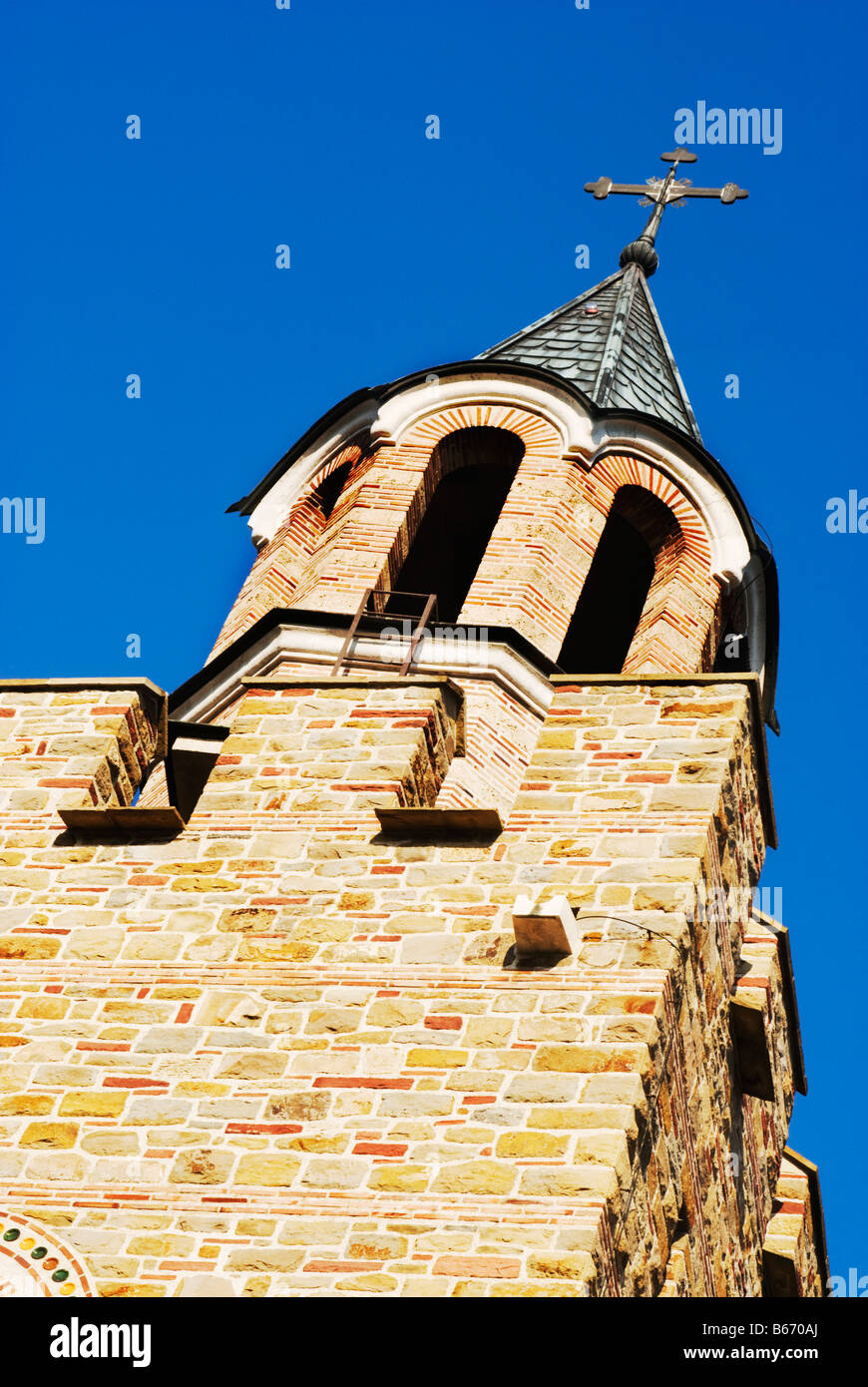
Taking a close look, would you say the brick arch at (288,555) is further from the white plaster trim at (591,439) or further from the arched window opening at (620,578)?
the arched window opening at (620,578)

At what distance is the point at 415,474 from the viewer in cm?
1600

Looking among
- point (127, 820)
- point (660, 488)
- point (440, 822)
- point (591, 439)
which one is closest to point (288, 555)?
point (591, 439)

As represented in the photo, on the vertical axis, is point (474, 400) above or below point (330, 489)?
above

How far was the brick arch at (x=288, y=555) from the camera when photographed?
15.7 meters

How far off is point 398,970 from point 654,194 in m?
13.4

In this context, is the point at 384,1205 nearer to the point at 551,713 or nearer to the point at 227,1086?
the point at 227,1086

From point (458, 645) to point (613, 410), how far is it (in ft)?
10.9

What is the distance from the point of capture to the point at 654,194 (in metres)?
22.0

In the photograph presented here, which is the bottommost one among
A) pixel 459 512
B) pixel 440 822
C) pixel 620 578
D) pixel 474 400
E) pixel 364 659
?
pixel 440 822

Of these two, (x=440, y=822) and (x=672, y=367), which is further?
(x=672, y=367)

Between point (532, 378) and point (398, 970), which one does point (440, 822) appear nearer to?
point (398, 970)

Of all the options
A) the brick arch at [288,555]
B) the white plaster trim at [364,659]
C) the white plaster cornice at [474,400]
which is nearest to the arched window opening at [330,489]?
the brick arch at [288,555]

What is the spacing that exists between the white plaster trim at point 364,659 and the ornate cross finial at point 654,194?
8666mm

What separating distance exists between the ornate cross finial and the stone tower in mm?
7140
